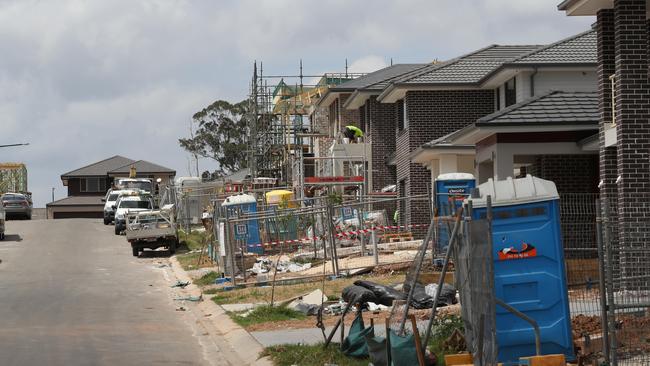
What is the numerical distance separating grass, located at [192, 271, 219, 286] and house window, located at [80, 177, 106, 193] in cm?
7029

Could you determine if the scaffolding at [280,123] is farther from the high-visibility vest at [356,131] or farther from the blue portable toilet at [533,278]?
the blue portable toilet at [533,278]

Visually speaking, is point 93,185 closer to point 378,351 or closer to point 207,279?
point 207,279

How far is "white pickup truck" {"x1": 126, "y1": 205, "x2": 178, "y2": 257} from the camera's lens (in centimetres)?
4019

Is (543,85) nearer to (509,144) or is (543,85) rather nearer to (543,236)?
(509,144)

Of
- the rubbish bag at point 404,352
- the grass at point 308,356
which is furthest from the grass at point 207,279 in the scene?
the rubbish bag at point 404,352

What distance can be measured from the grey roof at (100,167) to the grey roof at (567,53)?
2773 inches

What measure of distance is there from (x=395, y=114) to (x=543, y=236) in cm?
3128

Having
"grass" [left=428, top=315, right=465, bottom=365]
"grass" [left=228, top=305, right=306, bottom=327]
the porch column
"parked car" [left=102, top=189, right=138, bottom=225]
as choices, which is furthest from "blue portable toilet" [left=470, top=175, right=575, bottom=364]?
"parked car" [left=102, top=189, right=138, bottom=225]

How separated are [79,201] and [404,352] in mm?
89355

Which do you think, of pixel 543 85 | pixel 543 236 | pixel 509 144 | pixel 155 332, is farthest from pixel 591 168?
pixel 543 236

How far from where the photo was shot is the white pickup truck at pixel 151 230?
4019 centimetres

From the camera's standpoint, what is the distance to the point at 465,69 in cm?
3934

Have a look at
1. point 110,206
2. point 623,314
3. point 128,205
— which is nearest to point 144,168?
point 110,206

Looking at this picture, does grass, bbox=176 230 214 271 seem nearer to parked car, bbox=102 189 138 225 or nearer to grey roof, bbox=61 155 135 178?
parked car, bbox=102 189 138 225
